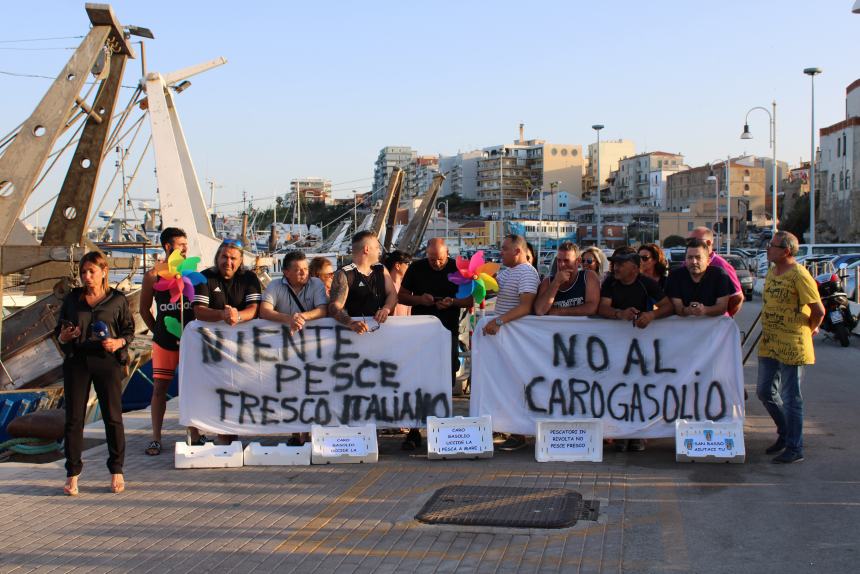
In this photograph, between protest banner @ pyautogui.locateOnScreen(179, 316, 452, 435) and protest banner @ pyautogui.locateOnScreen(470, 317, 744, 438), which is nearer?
protest banner @ pyautogui.locateOnScreen(470, 317, 744, 438)

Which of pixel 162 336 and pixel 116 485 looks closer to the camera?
pixel 116 485

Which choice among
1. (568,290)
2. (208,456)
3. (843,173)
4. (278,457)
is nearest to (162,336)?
(208,456)

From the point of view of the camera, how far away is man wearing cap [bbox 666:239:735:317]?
8273 millimetres

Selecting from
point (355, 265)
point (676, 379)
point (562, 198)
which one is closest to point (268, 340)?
point (355, 265)

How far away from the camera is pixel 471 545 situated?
18.6ft

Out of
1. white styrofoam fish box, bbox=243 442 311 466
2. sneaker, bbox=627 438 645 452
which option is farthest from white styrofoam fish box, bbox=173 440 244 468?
sneaker, bbox=627 438 645 452

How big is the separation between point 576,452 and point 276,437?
3174mm

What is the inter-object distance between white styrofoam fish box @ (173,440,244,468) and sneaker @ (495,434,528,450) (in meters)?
2.49

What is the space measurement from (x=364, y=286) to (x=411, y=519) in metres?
3.00

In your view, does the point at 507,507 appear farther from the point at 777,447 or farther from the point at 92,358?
the point at 92,358

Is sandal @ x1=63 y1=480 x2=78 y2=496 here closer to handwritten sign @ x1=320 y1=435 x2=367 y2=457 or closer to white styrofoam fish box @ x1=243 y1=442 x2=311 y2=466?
white styrofoam fish box @ x1=243 y1=442 x2=311 y2=466

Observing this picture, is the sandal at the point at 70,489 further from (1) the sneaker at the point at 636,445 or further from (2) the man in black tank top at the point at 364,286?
(1) the sneaker at the point at 636,445

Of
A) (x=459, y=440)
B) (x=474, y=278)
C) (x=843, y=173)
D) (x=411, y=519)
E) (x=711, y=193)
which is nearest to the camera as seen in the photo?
(x=411, y=519)

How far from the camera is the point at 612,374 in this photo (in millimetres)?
8477
